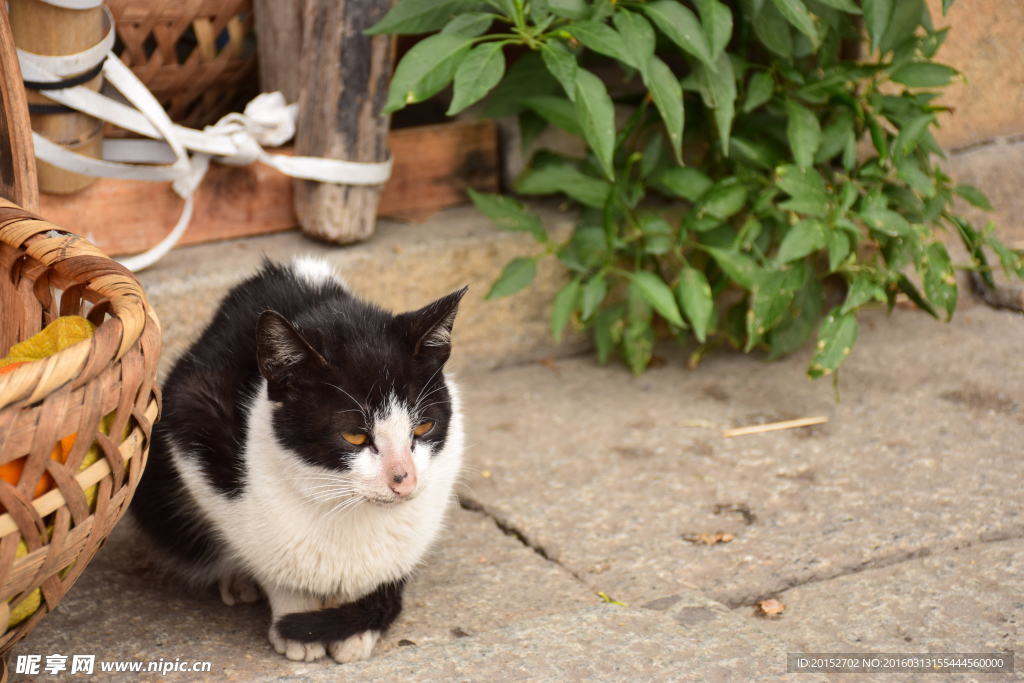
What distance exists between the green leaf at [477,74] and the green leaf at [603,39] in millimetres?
183

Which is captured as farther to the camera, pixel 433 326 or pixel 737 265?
pixel 737 265

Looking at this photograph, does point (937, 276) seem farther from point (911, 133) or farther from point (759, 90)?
point (759, 90)

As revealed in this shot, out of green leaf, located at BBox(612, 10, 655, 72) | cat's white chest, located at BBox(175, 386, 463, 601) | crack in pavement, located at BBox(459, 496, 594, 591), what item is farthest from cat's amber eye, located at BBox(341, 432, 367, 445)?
green leaf, located at BBox(612, 10, 655, 72)

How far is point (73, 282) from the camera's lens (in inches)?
67.6

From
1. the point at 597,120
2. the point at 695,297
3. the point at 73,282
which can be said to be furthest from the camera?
the point at 695,297

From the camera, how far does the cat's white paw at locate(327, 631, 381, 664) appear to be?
1861 mm

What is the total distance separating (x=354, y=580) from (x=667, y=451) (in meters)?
1.04

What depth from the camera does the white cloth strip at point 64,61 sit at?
7.75 feet

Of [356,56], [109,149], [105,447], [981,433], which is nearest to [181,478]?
[105,447]

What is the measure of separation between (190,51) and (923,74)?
6.36 feet

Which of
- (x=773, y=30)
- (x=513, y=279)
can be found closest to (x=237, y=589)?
(x=513, y=279)

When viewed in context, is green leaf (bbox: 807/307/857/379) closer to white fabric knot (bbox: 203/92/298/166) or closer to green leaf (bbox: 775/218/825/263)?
green leaf (bbox: 775/218/825/263)

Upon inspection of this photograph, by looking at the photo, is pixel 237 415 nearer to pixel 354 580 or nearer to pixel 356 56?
pixel 354 580

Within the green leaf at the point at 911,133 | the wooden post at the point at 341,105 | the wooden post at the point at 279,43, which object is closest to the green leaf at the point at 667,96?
the green leaf at the point at 911,133
